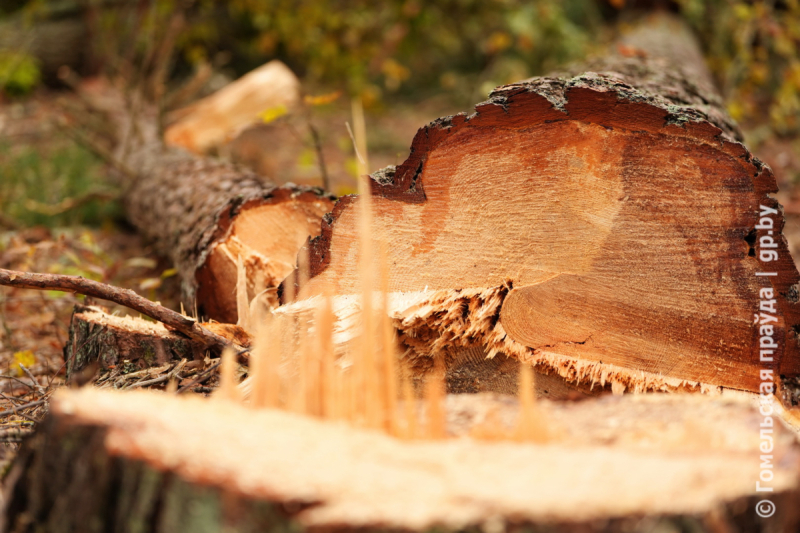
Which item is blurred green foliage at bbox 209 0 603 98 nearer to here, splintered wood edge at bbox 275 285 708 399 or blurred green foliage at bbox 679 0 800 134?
blurred green foliage at bbox 679 0 800 134

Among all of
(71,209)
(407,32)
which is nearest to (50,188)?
(71,209)

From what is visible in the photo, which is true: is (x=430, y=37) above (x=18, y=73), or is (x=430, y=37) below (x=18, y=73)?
above

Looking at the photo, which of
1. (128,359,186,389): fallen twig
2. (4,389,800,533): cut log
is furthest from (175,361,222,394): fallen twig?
(4,389,800,533): cut log

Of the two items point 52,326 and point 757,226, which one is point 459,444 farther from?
point 52,326

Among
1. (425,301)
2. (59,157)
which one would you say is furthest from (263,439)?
(59,157)

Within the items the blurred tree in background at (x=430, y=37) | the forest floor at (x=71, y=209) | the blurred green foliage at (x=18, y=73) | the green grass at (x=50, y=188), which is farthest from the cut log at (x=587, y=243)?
the blurred green foliage at (x=18, y=73)

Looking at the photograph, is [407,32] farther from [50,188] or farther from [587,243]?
[587,243]
